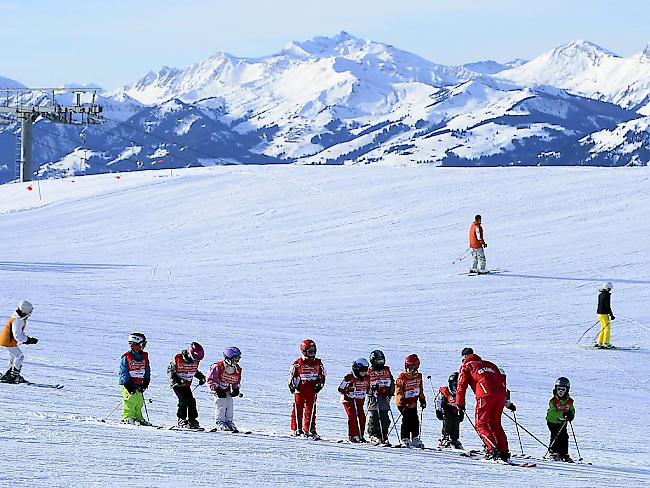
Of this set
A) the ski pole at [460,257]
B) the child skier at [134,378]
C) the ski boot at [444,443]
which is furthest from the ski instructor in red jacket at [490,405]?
the ski pole at [460,257]

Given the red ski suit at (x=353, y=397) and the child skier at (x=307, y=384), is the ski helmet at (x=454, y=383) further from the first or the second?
the child skier at (x=307, y=384)

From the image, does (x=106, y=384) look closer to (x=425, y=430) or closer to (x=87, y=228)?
(x=425, y=430)

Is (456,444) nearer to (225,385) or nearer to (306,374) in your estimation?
(306,374)

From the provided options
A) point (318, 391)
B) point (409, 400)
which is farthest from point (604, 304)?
point (318, 391)

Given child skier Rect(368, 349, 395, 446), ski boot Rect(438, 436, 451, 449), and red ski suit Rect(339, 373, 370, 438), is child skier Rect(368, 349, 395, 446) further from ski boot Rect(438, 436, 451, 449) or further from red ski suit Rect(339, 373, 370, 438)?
ski boot Rect(438, 436, 451, 449)

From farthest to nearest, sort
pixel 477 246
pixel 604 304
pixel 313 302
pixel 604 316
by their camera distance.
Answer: pixel 477 246
pixel 313 302
pixel 604 316
pixel 604 304

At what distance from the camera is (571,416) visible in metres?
11.3

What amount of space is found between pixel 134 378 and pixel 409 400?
2.85 m

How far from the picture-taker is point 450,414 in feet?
37.3

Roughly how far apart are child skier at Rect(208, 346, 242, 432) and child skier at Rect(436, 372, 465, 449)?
215 centimetres

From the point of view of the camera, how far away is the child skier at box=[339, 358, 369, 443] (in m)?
11.1

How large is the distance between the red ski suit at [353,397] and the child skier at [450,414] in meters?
0.82

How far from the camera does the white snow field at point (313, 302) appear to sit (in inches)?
379

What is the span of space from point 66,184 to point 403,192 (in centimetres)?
1384
